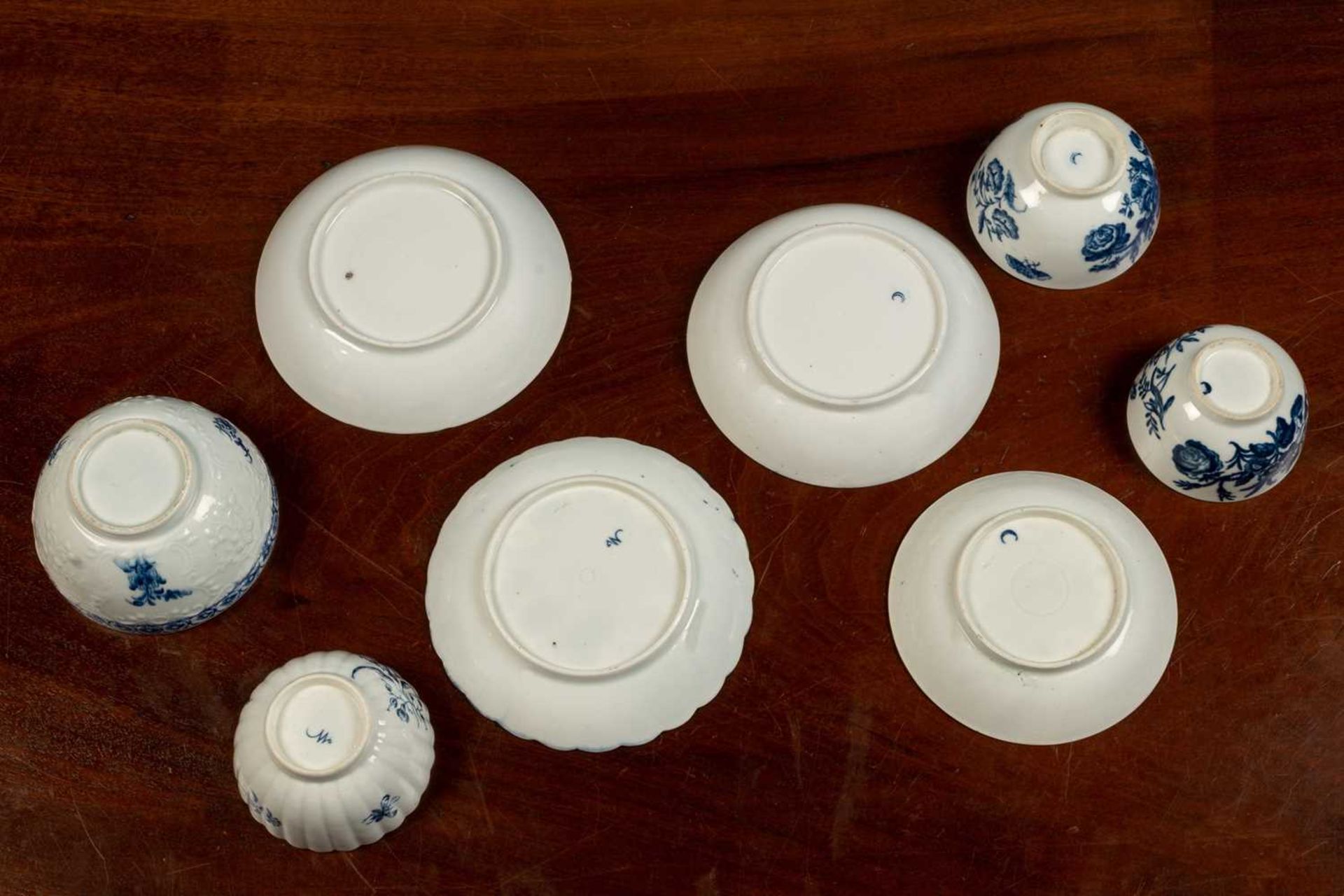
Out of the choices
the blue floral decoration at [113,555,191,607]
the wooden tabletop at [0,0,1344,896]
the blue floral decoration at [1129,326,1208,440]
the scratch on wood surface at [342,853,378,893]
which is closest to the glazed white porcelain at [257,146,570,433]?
the wooden tabletop at [0,0,1344,896]

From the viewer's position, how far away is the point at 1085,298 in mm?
866

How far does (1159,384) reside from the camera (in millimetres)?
800

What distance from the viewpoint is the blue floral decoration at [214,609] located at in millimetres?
772

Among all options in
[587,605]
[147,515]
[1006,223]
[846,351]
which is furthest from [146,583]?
[1006,223]

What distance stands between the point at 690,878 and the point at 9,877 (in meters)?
0.44

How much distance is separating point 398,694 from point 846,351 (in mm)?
351

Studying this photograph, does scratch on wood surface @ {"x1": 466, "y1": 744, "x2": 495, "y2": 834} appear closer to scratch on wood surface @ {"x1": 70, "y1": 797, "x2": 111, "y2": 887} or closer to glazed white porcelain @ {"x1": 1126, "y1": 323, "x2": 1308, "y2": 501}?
scratch on wood surface @ {"x1": 70, "y1": 797, "x2": 111, "y2": 887}

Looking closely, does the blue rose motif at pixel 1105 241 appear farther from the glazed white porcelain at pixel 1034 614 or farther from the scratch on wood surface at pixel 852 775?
the scratch on wood surface at pixel 852 775

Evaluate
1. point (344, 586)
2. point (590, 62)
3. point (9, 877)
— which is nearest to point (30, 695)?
point (9, 877)

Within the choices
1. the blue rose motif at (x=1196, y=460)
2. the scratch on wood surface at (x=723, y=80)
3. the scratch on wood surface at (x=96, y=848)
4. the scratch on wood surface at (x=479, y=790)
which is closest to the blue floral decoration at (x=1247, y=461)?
the blue rose motif at (x=1196, y=460)

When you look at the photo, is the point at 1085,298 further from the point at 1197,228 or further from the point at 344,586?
the point at 344,586

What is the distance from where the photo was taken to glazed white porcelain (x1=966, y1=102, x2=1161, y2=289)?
2.63 feet

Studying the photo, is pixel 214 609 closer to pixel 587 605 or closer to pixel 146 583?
pixel 146 583

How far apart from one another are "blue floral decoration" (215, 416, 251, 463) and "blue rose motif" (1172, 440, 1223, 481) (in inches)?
23.3
